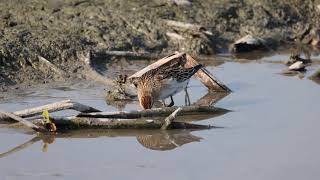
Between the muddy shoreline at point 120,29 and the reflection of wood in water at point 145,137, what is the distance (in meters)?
2.34

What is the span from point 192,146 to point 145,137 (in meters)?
0.59

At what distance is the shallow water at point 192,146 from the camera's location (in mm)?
6867

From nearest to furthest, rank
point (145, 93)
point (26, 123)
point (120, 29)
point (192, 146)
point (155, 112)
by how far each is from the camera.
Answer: point (192, 146) < point (26, 123) < point (155, 112) < point (145, 93) < point (120, 29)

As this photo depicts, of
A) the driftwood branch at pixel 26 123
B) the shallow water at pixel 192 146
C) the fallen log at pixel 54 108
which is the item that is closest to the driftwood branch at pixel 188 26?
the shallow water at pixel 192 146

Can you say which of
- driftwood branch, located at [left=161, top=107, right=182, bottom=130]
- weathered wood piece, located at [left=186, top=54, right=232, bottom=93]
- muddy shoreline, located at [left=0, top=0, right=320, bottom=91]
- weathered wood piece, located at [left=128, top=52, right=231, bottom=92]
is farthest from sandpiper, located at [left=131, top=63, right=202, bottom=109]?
muddy shoreline, located at [left=0, top=0, right=320, bottom=91]

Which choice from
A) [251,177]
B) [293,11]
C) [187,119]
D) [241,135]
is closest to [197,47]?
[293,11]

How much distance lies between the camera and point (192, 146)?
7715 mm

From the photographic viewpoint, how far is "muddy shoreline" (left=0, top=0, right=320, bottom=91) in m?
11.0

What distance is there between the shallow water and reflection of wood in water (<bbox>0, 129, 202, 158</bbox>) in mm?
10

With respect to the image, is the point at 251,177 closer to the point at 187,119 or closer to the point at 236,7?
the point at 187,119

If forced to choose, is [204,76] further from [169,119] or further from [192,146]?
[192,146]

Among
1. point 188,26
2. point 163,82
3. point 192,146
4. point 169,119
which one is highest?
point 188,26

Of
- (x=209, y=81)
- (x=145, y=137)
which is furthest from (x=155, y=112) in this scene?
(x=209, y=81)

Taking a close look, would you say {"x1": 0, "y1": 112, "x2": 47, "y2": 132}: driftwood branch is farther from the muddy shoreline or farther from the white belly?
the muddy shoreline
